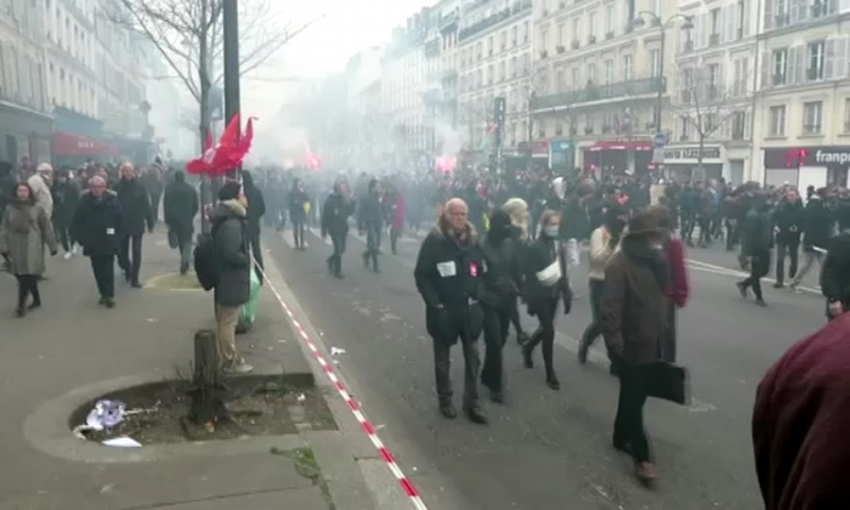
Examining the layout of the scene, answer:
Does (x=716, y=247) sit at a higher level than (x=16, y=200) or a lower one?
lower

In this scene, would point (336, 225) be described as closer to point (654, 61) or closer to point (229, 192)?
point (229, 192)

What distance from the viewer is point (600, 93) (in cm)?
4691

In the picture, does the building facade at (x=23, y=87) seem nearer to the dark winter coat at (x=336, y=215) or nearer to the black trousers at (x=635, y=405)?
the dark winter coat at (x=336, y=215)

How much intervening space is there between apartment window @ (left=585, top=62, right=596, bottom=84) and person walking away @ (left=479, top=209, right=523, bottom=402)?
44.0 m

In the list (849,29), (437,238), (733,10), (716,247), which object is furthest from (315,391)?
(733,10)

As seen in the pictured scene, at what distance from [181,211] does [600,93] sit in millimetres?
39090

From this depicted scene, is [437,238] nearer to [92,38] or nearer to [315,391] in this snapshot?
[315,391]

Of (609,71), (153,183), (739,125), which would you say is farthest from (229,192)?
(609,71)

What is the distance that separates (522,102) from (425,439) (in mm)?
53467

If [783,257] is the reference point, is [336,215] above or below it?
above

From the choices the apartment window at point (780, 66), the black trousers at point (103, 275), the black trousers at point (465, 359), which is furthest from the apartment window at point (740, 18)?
the black trousers at point (465, 359)

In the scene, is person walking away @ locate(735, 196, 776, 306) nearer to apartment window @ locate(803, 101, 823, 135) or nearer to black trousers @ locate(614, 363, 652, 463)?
black trousers @ locate(614, 363, 652, 463)

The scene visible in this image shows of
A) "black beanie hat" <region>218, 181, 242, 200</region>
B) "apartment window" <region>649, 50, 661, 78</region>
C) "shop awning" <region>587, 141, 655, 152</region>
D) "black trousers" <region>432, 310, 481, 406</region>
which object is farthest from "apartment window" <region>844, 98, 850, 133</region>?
"black beanie hat" <region>218, 181, 242, 200</region>

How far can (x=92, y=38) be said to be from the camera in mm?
41781
